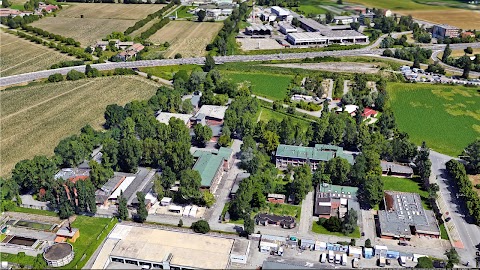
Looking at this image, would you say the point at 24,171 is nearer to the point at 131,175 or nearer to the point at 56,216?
the point at 56,216

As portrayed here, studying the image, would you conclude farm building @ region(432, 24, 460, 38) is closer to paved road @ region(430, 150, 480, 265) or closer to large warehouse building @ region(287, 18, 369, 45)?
large warehouse building @ region(287, 18, 369, 45)

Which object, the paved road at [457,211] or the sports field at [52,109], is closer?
the paved road at [457,211]

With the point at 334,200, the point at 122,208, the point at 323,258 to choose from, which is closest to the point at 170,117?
the point at 122,208

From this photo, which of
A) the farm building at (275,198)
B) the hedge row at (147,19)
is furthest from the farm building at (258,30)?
the farm building at (275,198)

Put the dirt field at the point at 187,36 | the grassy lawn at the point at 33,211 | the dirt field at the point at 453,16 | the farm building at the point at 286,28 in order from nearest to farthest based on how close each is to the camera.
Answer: the grassy lawn at the point at 33,211, the dirt field at the point at 187,36, the farm building at the point at 286,28, the dirt field at the point at 453,16

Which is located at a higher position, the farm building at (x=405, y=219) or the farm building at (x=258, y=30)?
the farm building at (x=258, y=30)

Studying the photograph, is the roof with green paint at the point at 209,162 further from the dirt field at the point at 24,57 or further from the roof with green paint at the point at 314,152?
the dirt field at the point at 24,57

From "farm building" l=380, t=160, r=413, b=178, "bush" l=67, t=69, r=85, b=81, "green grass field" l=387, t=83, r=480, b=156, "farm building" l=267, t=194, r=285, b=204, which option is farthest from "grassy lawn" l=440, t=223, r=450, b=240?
"bush" l=67, t=69, r=85, b=81

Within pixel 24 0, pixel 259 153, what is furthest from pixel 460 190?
pixel 24 0
